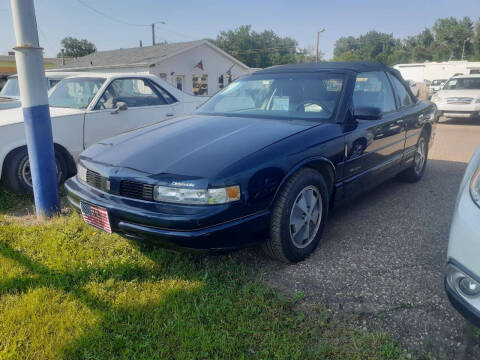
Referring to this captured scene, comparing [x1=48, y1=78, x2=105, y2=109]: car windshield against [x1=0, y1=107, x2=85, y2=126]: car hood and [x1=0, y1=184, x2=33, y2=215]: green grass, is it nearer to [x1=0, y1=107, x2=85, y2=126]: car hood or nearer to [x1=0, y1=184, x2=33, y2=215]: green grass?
[x1=0, y1=107, x2=85, y2=126]: car hood

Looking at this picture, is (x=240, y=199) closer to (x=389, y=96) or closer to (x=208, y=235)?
(x=208, y=235)

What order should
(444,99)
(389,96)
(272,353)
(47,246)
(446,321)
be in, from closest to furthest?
(272,353) → (446,321) → (47,246) → (389,96) → (444,99)

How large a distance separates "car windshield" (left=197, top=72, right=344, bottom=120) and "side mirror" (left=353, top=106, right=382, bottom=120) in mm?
208

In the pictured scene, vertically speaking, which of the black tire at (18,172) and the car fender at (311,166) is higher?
the car fender at (311,166)

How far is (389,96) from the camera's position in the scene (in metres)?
4.41

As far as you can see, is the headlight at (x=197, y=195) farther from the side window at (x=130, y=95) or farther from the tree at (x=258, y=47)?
the tree at (x=258, y=47)

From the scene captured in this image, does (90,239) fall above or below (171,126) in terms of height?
below

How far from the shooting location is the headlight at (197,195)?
8.02 feet

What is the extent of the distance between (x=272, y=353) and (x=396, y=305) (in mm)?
945

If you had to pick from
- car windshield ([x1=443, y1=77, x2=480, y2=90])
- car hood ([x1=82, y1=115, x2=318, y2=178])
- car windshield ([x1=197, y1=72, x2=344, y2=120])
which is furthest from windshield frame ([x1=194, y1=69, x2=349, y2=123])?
car windshield ([x1=443, y1=77, x2=480, y2=90])

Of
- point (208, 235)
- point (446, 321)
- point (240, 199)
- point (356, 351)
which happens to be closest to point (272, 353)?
point (356, 351)

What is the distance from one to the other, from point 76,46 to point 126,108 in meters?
→ 79.6

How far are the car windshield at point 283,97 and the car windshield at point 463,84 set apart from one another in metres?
11.8

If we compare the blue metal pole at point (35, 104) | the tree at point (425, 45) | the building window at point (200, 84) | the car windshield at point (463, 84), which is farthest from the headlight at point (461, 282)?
the tree at point (425, 45)
